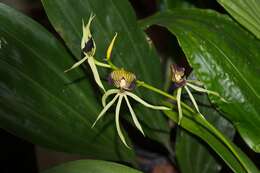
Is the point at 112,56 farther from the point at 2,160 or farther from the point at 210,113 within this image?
the point at 2,160

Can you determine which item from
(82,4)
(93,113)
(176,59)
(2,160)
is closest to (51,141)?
(93,113)

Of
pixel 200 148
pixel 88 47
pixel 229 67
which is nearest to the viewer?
pixel 88 47

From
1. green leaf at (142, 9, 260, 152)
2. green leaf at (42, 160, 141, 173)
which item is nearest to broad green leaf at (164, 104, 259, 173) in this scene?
green leaf at (142, 9, 260, 152)

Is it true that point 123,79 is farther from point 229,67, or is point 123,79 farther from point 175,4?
point 175,4

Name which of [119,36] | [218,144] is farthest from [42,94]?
[218,144]

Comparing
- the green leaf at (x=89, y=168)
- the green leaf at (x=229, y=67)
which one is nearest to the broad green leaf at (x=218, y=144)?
the green leaf at (x=229, y=67)

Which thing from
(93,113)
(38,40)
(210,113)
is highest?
(38,40)

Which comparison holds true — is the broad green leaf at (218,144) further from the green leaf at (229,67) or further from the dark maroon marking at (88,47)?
the dark maroon marking at (88,47)
